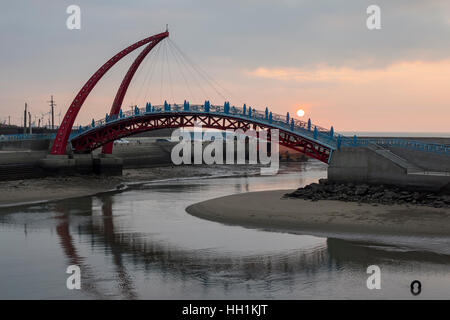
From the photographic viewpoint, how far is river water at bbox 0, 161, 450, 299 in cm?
2119

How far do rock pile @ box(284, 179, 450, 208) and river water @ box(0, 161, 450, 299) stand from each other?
10.2 m

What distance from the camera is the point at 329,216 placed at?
121 feet

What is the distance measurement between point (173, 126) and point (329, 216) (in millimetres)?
36929

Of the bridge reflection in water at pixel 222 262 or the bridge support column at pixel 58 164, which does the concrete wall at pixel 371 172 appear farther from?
the bridge support column at pixel 58 164

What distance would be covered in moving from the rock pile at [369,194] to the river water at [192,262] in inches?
402

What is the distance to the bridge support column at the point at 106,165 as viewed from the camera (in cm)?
7594

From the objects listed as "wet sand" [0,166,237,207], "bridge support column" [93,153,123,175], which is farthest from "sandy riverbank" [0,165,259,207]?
"bridge support column" [93,153,123,175]

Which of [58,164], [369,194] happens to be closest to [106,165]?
[58,164]

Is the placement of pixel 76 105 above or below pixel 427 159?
above

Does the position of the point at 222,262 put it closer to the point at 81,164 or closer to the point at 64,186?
the point at 64,186

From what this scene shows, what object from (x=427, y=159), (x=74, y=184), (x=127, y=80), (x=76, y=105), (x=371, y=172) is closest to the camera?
(x=427, y=159)

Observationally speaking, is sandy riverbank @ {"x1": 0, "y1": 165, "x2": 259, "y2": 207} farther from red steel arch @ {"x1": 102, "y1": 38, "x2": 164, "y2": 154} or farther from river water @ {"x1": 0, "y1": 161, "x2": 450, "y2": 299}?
river water @ {"x1": 0, "y1": 161, "x2": 450, "y2": 299}

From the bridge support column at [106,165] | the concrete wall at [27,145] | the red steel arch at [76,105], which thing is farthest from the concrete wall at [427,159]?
the concrete wall at [27,145]
